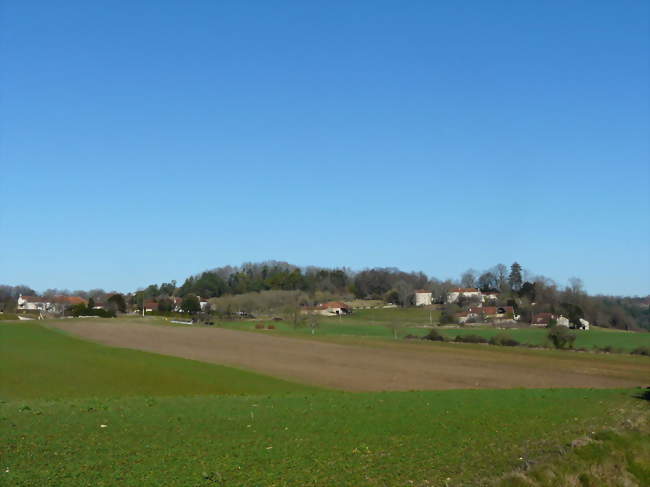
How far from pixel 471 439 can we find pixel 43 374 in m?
31.9

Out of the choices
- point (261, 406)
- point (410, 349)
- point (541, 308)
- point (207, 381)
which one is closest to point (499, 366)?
point (410, 349)

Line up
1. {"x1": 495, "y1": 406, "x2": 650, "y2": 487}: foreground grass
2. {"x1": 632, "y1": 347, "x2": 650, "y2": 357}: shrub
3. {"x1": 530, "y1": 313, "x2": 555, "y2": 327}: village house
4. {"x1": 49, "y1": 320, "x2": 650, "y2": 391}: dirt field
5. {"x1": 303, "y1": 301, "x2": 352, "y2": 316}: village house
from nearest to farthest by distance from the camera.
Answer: {"x1": 495, "y1": 406, "x2": 650, "y2": 487}: foreground grass < {"x1": 49, "y1": 320, "x2": 650, "y2": 391}: dirt field < {"x1": 632, "y1": 347, "x2": 650, "y2": 357}: shrub < {"x1": 530, "y1": 313, "x2": 555, "y2": 327}: village house < {"x1": 303, "y1": 301, "x2": 352, "y2": 316}: village house

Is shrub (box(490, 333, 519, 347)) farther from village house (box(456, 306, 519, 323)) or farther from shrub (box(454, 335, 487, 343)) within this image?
village house (box(456, 306, 519, 323))

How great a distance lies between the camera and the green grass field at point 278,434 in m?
14.6

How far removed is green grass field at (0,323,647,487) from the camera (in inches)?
575

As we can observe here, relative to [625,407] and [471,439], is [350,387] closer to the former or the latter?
[625,407]

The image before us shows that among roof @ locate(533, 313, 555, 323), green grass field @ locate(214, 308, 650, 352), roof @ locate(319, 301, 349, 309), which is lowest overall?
green grass field @ locate(214, 308, 650, 352)

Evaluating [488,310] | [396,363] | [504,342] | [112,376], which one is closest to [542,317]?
[488,310]

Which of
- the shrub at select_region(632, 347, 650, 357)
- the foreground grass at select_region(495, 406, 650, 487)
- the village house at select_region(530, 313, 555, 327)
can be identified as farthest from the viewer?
the village house at select_region(530, 313, 555, 327)

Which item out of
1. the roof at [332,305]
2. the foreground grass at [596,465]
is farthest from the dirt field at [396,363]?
the roof at [332,305]

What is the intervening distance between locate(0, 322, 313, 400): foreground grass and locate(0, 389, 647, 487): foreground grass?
23.5 feet

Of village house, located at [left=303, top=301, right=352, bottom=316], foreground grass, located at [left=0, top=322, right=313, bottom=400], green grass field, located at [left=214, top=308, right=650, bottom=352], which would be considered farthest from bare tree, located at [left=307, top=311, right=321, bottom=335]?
foreground grass, located at [left=0, top=322, right=313, bottom=400]

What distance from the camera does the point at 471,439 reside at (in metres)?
19.8

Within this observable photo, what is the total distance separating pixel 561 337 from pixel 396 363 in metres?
33.1
